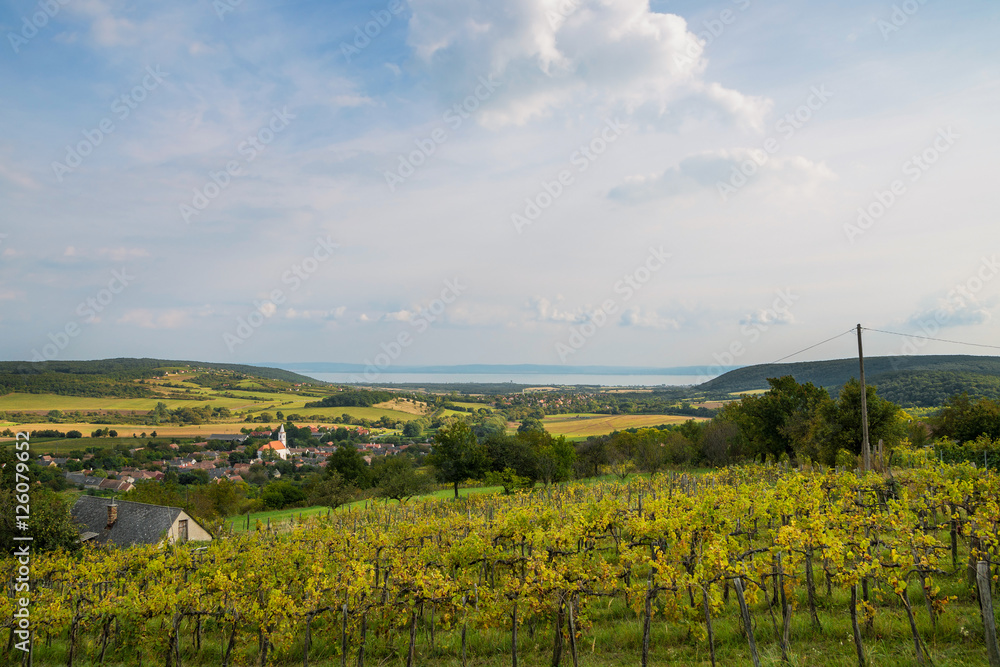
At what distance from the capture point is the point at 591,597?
948cm

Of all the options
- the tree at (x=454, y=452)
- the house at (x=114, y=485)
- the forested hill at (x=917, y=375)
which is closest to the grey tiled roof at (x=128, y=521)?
the tree at (x=454, y=452)

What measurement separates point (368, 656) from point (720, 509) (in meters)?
7.99

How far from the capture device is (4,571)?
14000 millimetres

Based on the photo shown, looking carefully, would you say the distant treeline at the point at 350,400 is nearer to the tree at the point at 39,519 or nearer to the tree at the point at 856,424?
the tree at the point at 39,519

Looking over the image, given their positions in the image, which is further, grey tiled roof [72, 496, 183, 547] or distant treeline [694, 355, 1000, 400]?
distant treeline [694, 355, 1000, 400]

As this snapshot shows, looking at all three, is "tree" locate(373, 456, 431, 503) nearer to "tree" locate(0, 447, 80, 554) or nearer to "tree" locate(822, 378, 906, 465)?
"tree" locate(0, 447, 80, 554)

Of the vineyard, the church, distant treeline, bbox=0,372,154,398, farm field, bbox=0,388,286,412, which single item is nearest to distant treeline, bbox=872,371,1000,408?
the vineyard

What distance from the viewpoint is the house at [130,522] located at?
2944cm

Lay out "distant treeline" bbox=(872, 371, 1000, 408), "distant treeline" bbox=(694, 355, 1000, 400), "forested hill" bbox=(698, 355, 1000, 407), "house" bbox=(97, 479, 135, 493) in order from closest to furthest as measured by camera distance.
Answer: "house" bbox=(97, 479, 135, 493), "distant treeline" bbox=(872, 371, 1000, 408), "forested hill" bbox=(698, 355, 1000, 407), "distant treeline" bbox=(694, 355, 1000, 400)

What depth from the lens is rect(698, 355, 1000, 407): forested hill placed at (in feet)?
222

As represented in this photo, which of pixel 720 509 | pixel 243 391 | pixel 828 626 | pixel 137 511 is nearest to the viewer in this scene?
pixel 828 626

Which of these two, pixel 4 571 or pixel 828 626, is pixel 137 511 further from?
pixel 828 626

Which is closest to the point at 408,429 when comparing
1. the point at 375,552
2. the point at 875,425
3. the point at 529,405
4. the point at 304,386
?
the point at 529,405

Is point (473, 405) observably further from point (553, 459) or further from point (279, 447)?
point (553, 459)
